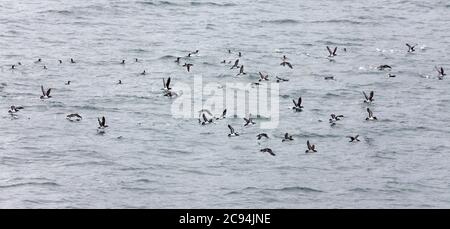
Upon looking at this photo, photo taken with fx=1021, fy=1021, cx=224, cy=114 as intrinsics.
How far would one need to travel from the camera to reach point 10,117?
48062 millimetres

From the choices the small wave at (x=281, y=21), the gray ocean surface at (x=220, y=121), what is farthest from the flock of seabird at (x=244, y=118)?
the small wave at (x=281, y=21)

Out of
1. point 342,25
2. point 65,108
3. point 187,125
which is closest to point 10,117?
point 65,108

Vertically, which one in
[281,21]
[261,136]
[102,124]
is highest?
[281,21]

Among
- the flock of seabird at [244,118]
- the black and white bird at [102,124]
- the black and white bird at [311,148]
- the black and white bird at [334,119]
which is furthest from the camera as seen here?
the black and white bird at [334,119]

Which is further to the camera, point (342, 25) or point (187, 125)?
point (342, 25)

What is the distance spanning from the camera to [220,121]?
4878 centimetres

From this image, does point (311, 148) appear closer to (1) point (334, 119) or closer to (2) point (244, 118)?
(1) point (334, 119)

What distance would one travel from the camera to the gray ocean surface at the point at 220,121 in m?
40.5

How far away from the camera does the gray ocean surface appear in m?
40.5

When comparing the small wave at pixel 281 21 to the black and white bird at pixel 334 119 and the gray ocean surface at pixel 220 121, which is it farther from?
the black and white bird at pixel 334 119

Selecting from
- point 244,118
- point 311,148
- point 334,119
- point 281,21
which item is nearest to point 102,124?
point 244,118

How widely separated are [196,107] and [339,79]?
31.5 ft
